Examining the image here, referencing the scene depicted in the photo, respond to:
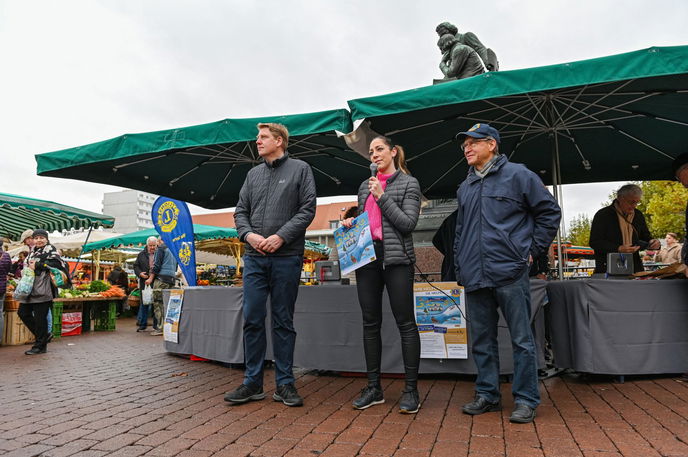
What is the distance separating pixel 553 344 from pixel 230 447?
3040 mm

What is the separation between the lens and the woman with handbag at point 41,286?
271 inches

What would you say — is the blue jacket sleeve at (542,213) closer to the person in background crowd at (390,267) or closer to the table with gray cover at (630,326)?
the person in background crowd at (390,267)

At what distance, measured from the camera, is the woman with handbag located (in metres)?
6.88

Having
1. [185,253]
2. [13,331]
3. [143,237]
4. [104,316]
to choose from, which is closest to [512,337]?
[185,253]

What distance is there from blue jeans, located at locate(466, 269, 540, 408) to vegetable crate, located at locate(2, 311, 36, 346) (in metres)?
8.23

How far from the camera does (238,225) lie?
12.1 feet

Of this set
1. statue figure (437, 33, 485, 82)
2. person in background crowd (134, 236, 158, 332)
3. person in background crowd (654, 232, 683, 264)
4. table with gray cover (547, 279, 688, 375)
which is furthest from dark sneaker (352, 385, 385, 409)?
person in background crowd (654, 232, 683, 264)

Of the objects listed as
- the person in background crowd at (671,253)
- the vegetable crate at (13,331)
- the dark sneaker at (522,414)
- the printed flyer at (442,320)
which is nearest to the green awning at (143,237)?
the vegetable crate at (13,331)

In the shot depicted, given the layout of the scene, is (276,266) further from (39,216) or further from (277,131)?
(39,216)

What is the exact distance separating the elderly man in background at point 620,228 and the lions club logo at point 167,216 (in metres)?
5.10

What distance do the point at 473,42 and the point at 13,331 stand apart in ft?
30.4

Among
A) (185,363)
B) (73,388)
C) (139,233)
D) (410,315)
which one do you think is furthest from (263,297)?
(139,233)

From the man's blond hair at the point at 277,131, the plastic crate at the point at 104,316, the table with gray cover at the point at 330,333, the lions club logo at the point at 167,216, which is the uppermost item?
the man's blond hair at the point at 277,131

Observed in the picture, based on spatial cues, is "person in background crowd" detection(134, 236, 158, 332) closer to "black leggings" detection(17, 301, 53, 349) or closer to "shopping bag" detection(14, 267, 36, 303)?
"black leggings" detection(17, 301, 53, 349)
